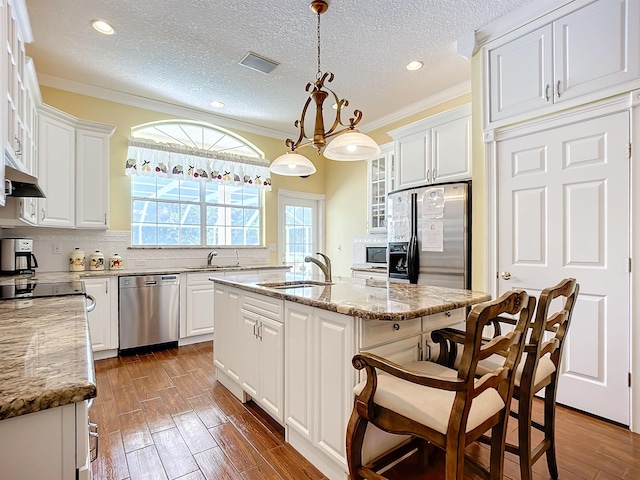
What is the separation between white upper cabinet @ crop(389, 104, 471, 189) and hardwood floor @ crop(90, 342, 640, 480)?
7.25 ft

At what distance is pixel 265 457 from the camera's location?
73.5 inches

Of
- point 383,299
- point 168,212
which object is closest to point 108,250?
point 168,212

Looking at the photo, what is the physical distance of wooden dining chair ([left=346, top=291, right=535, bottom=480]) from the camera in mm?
1056

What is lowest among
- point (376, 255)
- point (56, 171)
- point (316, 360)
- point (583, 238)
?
point (316, 360)

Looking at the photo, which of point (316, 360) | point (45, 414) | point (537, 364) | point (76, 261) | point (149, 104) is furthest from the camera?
point (149, 104)

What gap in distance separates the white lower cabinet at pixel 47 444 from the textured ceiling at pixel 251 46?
2.84 meters

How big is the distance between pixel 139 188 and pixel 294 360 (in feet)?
11.4

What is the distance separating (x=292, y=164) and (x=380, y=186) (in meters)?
2.48

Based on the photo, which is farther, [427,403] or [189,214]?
[189,214]

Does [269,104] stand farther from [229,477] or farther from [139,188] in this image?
[229,477]

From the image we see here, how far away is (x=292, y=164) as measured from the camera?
8.41ft

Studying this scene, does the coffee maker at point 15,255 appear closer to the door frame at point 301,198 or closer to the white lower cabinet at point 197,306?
the white lower cabinet at point 197,306

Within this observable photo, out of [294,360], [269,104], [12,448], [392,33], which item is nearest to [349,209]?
[269,104]

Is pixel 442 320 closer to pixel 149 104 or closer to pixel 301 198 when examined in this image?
pixel 301 198
